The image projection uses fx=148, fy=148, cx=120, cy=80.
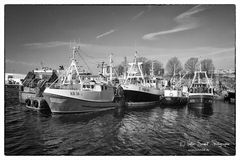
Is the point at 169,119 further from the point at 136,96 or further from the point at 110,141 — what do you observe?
the point at 110,141

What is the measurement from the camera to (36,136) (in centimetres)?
688

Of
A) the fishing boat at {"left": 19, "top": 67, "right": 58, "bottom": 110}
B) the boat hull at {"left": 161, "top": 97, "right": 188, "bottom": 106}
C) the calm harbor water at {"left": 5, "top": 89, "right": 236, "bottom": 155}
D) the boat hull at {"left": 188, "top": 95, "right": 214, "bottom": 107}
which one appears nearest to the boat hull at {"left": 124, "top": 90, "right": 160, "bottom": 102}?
the boat hull at {"left": 161, "top": 97, "right": 188, "bottom": 106}

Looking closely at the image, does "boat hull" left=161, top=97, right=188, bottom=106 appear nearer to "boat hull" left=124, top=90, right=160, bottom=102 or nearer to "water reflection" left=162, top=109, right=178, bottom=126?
"boat hull" left=124, top=90, right=160, bottom=102

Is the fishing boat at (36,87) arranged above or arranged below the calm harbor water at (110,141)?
above

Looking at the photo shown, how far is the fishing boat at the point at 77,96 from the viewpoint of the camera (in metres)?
11.0

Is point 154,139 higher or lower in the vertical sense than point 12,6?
lower

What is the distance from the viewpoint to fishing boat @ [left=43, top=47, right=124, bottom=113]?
11.0m

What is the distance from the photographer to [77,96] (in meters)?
11.6

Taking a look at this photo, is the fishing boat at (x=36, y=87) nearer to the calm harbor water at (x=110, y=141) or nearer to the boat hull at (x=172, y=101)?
the calm harbor water at (x=110, y=141)

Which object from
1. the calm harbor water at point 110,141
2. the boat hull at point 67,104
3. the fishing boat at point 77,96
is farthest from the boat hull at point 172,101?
the calm harbor water at point 110,141

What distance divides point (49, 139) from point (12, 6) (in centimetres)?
541

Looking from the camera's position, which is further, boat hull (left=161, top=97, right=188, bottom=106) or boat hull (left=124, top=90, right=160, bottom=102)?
boat hull (left=161, top=97, right=188, bottom=106)
